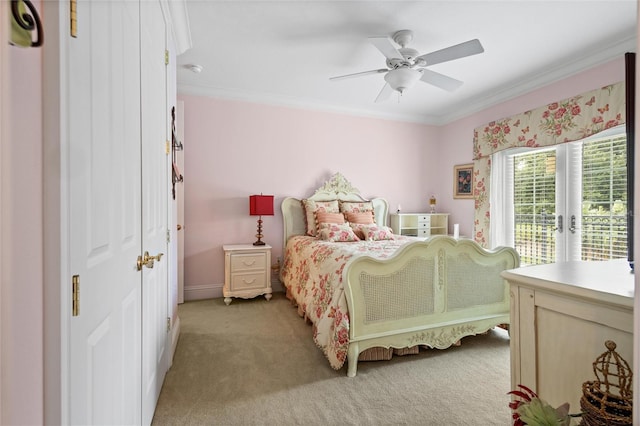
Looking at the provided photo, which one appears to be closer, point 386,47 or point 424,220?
point 386,47

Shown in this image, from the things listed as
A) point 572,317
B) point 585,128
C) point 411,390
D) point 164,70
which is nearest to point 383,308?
point 411,390

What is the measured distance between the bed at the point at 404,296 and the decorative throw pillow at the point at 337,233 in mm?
562

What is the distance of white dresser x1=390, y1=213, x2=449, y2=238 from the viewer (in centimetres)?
464

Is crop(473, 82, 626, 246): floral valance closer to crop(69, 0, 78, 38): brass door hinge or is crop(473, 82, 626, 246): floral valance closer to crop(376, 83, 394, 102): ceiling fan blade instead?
crop(376, 83, 394, 102): ceiling fan blade

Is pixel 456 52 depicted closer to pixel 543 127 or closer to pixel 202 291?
pixel 543 127

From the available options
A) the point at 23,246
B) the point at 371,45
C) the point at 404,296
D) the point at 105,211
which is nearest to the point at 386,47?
the point at 371,45

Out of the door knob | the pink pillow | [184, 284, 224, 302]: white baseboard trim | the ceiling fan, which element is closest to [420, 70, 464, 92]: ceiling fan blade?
the ceiling fan

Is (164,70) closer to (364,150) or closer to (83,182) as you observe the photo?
(83,182)

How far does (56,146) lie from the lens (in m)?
0.65

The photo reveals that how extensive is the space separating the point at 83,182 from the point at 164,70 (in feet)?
4.78

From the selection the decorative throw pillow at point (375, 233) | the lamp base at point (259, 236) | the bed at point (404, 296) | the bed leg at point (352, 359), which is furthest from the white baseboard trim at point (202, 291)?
the bed leg at point (352, 359)

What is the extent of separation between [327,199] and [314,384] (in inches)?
104

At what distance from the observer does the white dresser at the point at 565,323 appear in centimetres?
88

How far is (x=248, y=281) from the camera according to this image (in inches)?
142
